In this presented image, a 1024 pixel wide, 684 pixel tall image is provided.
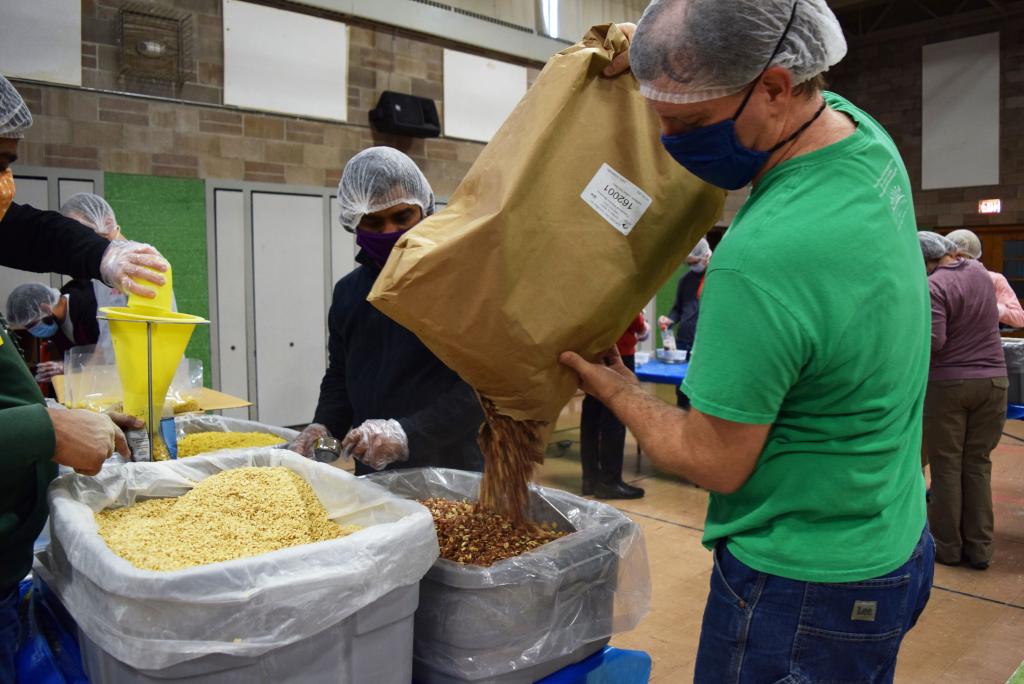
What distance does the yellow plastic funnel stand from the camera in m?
1.56

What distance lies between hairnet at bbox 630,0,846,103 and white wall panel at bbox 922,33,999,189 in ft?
36.7

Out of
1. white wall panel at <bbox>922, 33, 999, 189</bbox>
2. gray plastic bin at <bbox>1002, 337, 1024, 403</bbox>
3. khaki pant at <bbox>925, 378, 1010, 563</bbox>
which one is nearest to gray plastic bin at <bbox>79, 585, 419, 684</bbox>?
khaki pant at <bbox>925, 378, 1010, 563</bbox>

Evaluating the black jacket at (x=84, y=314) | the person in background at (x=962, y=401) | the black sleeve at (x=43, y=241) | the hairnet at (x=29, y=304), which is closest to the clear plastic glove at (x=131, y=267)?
the black sleeve at (x=43, y=241)

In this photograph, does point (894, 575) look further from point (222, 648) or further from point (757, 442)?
point (222, 648)

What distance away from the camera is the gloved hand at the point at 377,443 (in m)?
1.72

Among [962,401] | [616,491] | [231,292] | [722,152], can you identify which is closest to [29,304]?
[231,292]

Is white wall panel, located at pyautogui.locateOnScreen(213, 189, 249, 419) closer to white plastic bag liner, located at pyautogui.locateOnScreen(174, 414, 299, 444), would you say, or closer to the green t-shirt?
white plastic bag liner, located at pyautogui.locateOnScreen(174, 414, 299, 444)

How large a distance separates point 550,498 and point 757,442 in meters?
0.64

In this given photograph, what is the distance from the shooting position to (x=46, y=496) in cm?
127

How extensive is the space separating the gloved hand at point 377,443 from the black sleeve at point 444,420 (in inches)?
2.6

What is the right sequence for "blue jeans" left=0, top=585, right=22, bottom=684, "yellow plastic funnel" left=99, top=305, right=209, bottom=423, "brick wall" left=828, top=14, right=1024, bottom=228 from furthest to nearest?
"brick wall" left=828, top=14, right=1024, bottom=228, "yellow plastic funnel" left=99, top=305, right=209, bottom=423, "blue jeans" left=0, top=585, right=22, bottom=684

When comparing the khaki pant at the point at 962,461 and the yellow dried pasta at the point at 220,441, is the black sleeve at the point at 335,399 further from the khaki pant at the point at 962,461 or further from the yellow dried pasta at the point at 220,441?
the khaki pant at the point at 962,461

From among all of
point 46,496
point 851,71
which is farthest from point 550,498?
point 851,71

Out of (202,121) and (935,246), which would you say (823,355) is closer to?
(935,246)
